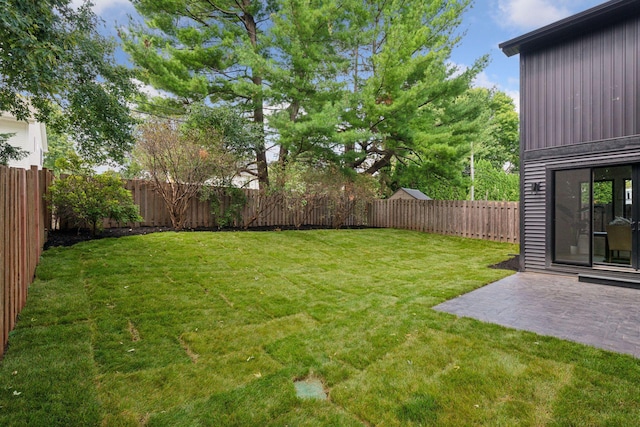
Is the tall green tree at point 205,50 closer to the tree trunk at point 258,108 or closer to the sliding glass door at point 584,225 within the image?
the tree trunk at point 258,108

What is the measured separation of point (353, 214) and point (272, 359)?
10.9 m

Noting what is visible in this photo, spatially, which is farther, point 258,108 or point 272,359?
point 258,108

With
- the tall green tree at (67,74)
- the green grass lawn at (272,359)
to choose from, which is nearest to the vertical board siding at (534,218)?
the green grass lawn at (272,359)

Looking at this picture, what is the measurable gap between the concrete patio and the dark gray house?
37.4 inches

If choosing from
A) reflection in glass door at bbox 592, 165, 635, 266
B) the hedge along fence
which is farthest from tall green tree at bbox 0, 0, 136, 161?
reflection in glass door at bbox 592, 165, 635, 266

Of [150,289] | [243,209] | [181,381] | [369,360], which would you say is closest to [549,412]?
[369,360]

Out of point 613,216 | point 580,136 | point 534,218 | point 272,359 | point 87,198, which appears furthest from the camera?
point 613,216

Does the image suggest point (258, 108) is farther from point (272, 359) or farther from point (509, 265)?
point (272, 359)

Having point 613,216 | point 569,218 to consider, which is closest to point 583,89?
point 569,218

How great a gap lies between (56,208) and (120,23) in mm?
6573

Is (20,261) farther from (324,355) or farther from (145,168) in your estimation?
(145,168)

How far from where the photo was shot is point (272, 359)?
2604 millimetres

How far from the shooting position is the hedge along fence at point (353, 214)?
346 inches

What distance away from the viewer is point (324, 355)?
2.67 meters
